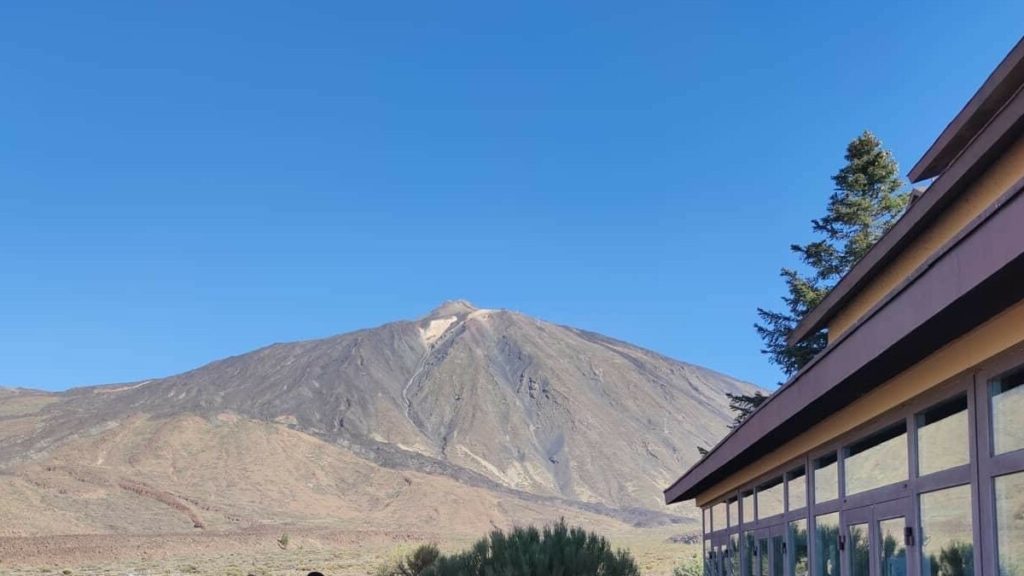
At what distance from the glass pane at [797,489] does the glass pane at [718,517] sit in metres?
5.41

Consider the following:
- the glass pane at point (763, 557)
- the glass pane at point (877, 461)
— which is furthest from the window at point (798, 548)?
the glass pane at point (877, 461)

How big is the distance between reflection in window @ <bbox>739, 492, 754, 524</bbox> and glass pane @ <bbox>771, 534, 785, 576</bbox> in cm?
159

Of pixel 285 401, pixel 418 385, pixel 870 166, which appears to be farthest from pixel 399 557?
pixel 418 385

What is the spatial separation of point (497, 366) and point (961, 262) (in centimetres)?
16936

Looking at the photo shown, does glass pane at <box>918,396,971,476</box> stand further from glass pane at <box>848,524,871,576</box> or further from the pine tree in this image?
the pine tree

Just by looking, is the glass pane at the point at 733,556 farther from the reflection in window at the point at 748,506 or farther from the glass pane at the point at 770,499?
the glass pane at the point at 770,499

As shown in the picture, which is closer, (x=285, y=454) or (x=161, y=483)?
(x=161, y=483)

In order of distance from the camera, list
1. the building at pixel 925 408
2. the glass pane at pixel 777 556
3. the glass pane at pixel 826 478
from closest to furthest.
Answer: the building at pixel 925 408 < the glass pane at pixel 826 478 < the glass pane at pixel 777 556

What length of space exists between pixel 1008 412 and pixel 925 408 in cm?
130

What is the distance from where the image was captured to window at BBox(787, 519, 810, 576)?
10.9 metres

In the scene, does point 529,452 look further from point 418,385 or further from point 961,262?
point 961,262

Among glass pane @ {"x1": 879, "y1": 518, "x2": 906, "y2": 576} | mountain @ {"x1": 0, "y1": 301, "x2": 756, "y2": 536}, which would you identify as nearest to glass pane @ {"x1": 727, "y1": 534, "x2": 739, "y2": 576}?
glass pane @ {"x1": 879, "y1": 518, "x2": 906, "y2": 576}

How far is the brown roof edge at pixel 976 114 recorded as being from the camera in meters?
9.75

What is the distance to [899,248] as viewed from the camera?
11898 millimetres
